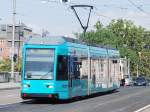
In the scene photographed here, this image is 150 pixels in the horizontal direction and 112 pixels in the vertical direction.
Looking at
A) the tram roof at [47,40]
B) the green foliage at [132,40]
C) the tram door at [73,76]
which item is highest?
the green foliage at [132,40]

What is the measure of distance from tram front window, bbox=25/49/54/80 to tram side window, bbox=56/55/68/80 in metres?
0.35

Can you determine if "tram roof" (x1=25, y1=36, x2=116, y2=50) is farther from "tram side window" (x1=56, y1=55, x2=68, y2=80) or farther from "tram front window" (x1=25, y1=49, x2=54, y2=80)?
"tram side window" (x1=56, y1=55, x2=68, y2=80)

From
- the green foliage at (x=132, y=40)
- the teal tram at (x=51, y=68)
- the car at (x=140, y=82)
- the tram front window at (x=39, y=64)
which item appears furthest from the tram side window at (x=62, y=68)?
the green foliage at (x=132, y=40)

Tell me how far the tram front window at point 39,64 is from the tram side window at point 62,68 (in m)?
0.35

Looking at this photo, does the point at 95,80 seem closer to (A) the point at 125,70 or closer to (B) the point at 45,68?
(B) the point at 45,68

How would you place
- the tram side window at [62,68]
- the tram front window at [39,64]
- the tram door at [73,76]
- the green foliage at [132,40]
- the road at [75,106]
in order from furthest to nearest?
the green foliage at [132,40], the tram door at [73,76], the tram side window at [62,68], the tram front window at [39,64], the road at [75,106]

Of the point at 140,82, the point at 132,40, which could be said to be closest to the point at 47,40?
the point at 140,82

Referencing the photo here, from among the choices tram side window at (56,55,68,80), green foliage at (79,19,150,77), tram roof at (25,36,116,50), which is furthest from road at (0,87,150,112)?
green foliage at (79,19,150,77)

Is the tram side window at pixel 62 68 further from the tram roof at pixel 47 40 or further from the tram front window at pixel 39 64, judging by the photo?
the tram roof at pixel 47 40

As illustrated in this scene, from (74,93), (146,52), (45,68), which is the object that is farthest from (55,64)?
(146,52)

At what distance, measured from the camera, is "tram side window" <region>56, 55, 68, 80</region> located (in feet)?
87.7

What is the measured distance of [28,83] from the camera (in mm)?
26578

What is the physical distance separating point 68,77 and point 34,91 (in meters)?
1.87

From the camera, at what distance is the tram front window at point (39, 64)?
26469 millimetres
